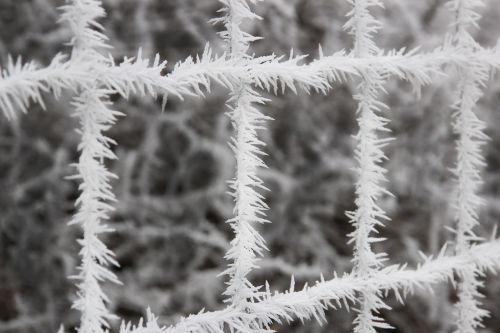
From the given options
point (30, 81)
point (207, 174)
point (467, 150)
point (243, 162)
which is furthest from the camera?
point (207, 174)

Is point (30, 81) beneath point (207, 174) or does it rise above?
beneath

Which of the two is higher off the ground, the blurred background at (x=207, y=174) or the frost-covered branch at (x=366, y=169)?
the blurred background at (x=207, y=174)

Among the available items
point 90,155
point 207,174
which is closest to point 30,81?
point 90,155

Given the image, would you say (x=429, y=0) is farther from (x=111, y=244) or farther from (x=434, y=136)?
(x=111, y=244)

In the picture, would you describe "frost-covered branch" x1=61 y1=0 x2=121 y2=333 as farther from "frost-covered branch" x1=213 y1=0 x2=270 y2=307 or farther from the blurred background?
the blurred background

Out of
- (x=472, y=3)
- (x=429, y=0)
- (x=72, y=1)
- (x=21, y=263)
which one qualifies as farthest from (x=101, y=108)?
(x=429, y=0)

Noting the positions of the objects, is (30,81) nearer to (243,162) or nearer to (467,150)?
(243,162)

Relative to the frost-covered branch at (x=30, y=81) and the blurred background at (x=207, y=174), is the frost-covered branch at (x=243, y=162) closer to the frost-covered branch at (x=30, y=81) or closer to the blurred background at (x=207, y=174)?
the frost-covered branch at (x=30, y=81)

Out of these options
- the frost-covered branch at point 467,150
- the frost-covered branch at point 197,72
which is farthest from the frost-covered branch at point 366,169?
the frost-covered branch at point 467,150

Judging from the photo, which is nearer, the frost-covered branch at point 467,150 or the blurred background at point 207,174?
the frost-covered branch at point 467,150
